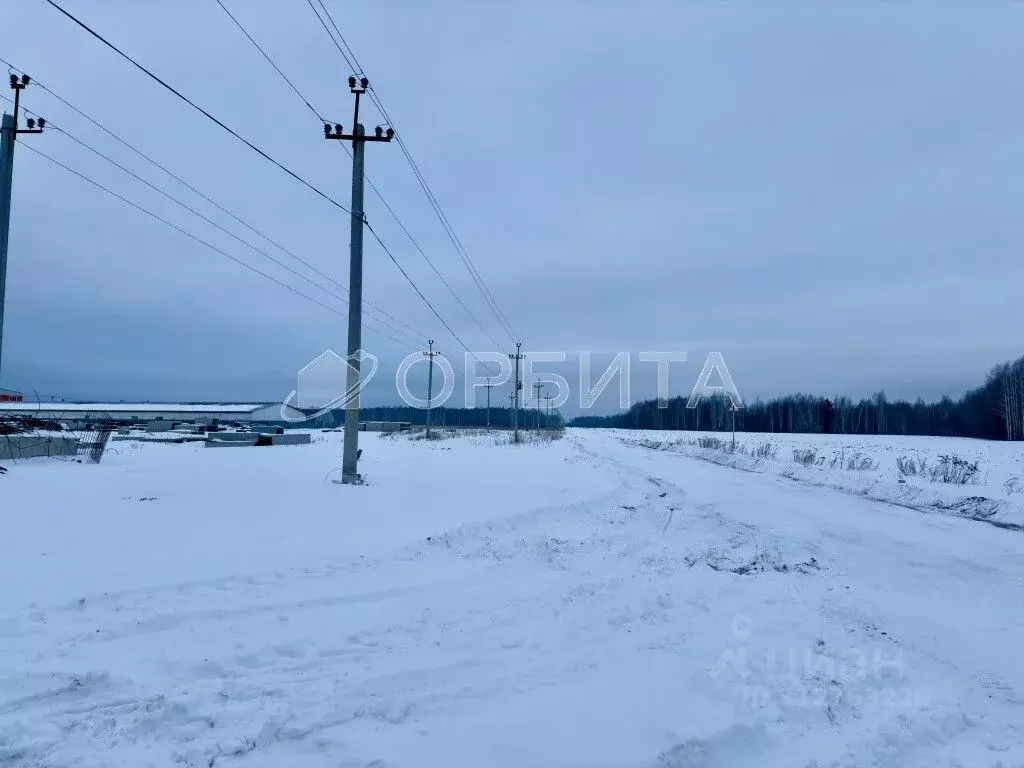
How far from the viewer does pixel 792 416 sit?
106 metres

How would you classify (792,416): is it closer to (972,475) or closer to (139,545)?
(972,475)

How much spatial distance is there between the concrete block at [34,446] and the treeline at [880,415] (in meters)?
77.4

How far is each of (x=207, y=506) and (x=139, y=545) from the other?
9.84ft

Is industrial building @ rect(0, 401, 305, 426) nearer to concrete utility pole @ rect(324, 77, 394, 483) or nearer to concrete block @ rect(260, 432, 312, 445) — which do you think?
concrete block @ rect(260, 432, 312, 445)

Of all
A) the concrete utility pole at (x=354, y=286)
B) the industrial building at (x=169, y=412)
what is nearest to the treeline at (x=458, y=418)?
the industrial building at (x=169, y=412)

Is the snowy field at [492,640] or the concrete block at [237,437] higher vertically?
the concrete block at [237,437]

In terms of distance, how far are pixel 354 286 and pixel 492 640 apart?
11037 mm

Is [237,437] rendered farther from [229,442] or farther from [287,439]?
[287,439]

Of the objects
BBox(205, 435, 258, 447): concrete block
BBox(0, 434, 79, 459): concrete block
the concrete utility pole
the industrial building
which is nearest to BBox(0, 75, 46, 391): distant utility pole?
BBox(0, 434, 79, 459): concrete block

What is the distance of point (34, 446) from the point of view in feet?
55.2

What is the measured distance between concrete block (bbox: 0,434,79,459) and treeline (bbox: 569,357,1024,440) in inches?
3046

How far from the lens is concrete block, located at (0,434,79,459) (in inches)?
634

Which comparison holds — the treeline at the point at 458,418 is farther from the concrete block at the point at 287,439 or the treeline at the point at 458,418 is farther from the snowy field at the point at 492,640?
the snowy field at the point at 492,640

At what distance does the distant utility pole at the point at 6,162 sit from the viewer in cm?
1391
